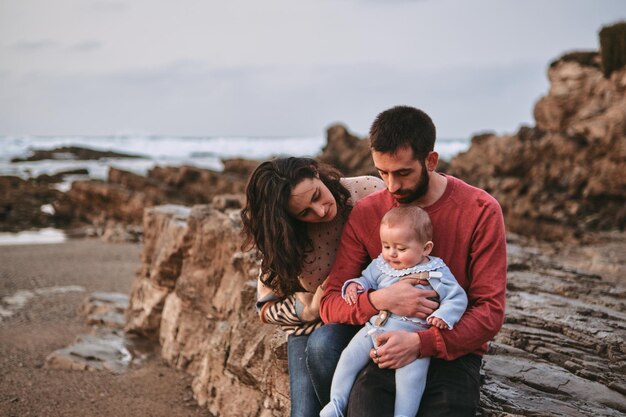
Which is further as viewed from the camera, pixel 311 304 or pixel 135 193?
pixel 135 193

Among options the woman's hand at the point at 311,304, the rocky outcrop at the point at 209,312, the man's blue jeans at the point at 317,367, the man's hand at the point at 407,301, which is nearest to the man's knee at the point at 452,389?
Answer: the man's hand at the point at 407,301

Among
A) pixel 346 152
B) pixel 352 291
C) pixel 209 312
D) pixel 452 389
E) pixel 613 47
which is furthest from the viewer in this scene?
pixel 346 152

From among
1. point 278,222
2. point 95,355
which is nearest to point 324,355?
point 278,222

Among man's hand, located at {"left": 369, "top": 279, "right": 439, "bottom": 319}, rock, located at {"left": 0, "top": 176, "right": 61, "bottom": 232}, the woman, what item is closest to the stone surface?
the woman

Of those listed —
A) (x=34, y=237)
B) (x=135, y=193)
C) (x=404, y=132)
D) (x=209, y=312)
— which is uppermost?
(x=404, y=132)

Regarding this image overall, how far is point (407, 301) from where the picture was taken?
2789mm

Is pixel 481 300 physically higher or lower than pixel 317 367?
higher

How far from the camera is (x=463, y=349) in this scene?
9.02ft

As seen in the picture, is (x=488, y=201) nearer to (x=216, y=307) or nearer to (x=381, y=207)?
(x=381, y=207)

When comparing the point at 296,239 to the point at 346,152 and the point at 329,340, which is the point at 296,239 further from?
the point at 346,152

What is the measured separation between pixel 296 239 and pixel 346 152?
2128 centimetres

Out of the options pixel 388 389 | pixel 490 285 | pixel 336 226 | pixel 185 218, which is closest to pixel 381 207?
pixel 336 226

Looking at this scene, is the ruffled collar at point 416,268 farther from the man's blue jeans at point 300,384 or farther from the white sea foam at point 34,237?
the white sea foam at point 34,237

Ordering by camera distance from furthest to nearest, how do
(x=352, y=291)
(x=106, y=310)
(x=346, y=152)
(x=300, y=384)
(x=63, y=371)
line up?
(x=346, y=152)
(x=106, y=310)
(x=63, y=371)
(x=300, y=384)
(x=352, y=291)
